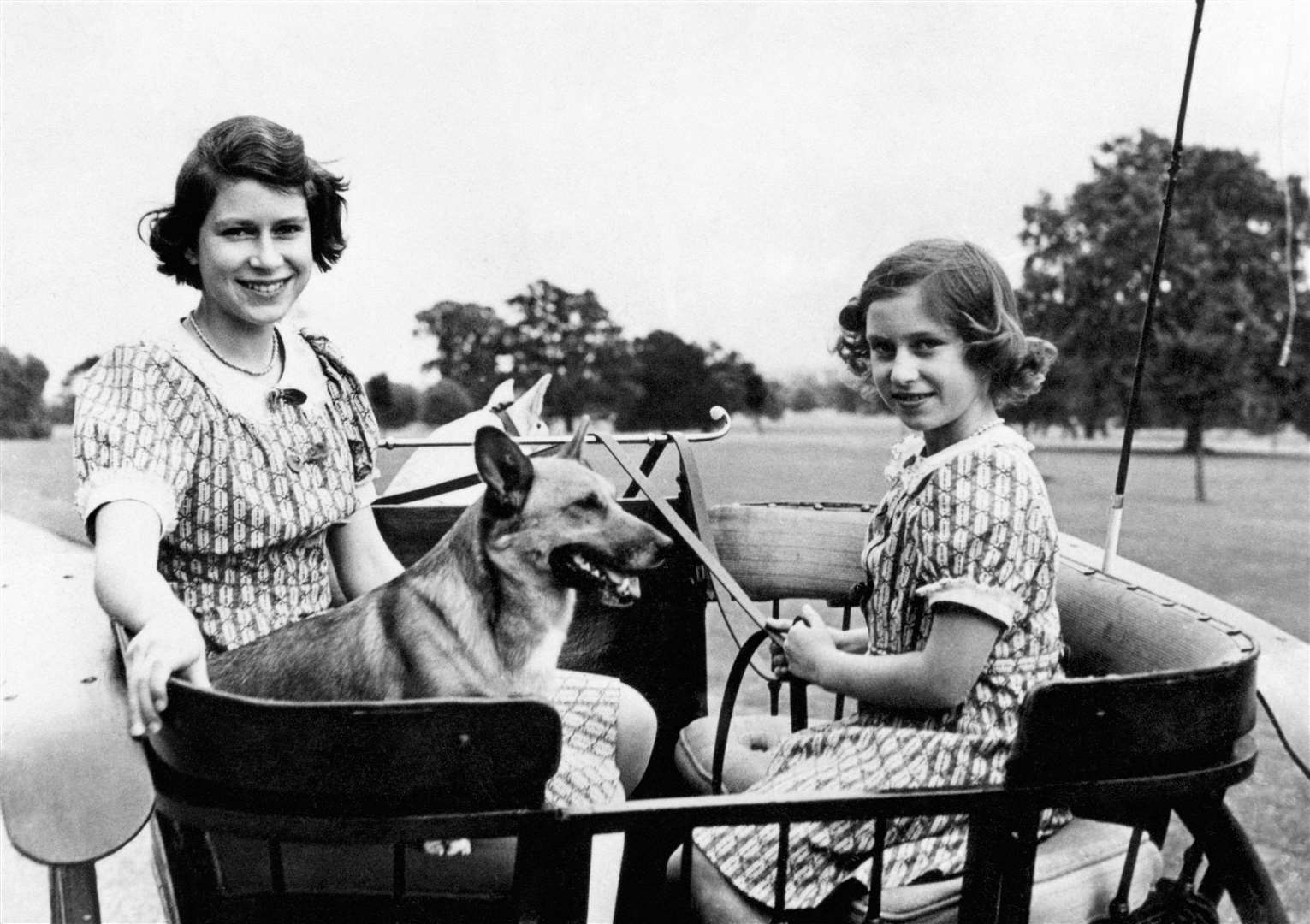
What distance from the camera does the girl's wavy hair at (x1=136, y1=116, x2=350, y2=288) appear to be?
1926mm

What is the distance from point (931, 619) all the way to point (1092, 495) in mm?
19427

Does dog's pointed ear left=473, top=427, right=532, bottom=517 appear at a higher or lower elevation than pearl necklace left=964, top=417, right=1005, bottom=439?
lower

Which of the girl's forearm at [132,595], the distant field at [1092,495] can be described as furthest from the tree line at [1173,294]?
the girl's forearm at [132,595]

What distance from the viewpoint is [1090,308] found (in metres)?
23.4

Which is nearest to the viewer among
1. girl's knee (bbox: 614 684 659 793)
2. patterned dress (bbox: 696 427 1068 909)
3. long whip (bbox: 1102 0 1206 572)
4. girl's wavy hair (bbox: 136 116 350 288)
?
patterned dress (bbox: 696 427 1068 909)

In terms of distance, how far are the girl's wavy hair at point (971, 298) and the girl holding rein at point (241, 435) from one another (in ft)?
3.52

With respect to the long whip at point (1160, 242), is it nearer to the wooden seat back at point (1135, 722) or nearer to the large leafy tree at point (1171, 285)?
the wooden seat back at point (1135, 722)

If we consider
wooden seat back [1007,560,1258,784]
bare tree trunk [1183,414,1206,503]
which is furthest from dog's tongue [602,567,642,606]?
bare tree trunk [1183,414,1206,503]

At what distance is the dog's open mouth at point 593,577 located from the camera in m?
1.99

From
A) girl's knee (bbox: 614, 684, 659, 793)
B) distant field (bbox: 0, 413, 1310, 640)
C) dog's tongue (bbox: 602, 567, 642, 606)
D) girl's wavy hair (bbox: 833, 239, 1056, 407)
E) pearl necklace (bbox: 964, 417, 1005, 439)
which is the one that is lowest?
distant field (bbox: 0, 413, 1310, 640)

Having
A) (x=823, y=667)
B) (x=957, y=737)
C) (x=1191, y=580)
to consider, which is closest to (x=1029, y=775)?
(x=957, y=737)

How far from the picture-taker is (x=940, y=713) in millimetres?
1871

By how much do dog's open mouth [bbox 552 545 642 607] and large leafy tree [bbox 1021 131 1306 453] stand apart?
2270cm

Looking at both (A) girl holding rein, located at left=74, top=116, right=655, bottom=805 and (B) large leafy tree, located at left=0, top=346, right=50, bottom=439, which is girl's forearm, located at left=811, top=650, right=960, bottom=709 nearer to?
(A) girl holding rein, located at left=74, top=116, right=655, bottom=805
